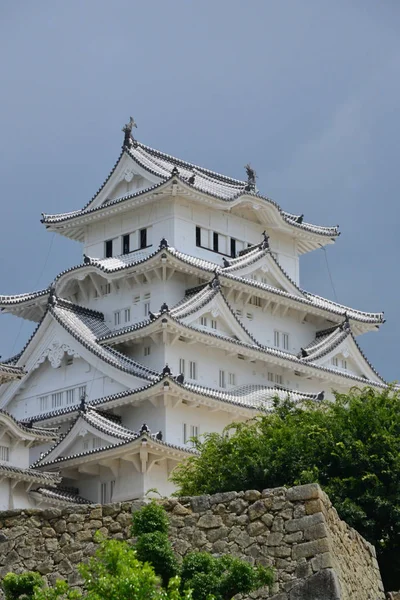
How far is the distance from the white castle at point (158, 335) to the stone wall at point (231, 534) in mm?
28358

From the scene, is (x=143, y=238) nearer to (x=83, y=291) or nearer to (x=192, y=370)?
(x=83, y=291)

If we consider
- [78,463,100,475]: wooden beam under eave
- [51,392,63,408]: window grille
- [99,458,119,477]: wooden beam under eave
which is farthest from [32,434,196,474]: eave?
[51,392,63,408]: window grille

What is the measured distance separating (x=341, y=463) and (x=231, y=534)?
1450cm

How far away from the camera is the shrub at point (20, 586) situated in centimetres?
1814

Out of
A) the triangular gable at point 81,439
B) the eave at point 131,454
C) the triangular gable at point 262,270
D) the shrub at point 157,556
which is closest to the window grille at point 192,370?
the triangular gable at point 262,270

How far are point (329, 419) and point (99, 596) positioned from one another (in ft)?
66.1

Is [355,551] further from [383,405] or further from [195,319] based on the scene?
[195,319]

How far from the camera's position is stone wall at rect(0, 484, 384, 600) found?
18.8 metres

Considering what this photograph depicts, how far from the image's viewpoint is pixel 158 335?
57.3m

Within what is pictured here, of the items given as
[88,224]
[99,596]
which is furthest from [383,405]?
[88,224]

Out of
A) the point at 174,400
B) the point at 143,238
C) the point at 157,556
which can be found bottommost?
the point at 157,556

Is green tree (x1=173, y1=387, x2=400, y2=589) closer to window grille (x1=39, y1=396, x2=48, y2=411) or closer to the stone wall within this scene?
the stone wall

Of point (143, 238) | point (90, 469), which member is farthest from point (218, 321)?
point (90, 469)

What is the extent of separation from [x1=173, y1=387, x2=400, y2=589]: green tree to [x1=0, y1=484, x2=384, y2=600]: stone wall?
36.3ft
